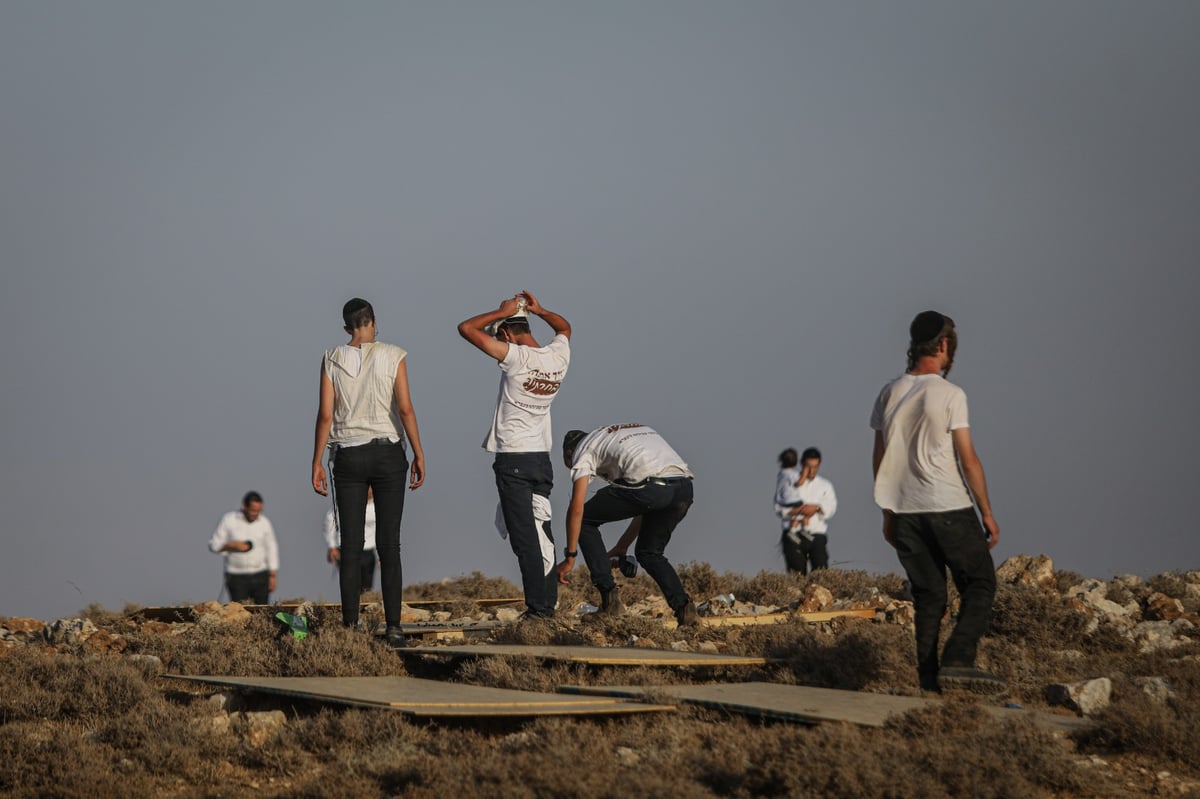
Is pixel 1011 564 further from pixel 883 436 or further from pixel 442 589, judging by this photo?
pixel 442 589

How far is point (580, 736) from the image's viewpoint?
257 inches

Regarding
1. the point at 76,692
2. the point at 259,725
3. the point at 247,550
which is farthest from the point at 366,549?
the point at 259,725

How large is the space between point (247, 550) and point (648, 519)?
896 cm

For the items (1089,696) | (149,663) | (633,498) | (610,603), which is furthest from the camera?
(610,603)

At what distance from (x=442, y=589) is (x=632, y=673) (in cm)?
1144

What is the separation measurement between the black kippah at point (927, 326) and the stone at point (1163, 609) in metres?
5.64

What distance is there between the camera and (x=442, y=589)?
19.2 meters

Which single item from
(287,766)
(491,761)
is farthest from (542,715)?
(287,766)

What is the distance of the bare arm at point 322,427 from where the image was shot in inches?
380

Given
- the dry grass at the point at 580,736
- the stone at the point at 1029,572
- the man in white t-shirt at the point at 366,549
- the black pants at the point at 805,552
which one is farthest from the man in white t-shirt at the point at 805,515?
the dry grass at the point at 580,736

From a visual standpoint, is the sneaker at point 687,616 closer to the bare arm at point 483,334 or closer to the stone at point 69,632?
the bare arm at point 483,334

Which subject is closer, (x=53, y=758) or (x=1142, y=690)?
(x=53, y=758)

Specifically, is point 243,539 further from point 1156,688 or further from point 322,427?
point 1156,688

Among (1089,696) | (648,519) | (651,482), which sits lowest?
(1089,696)
